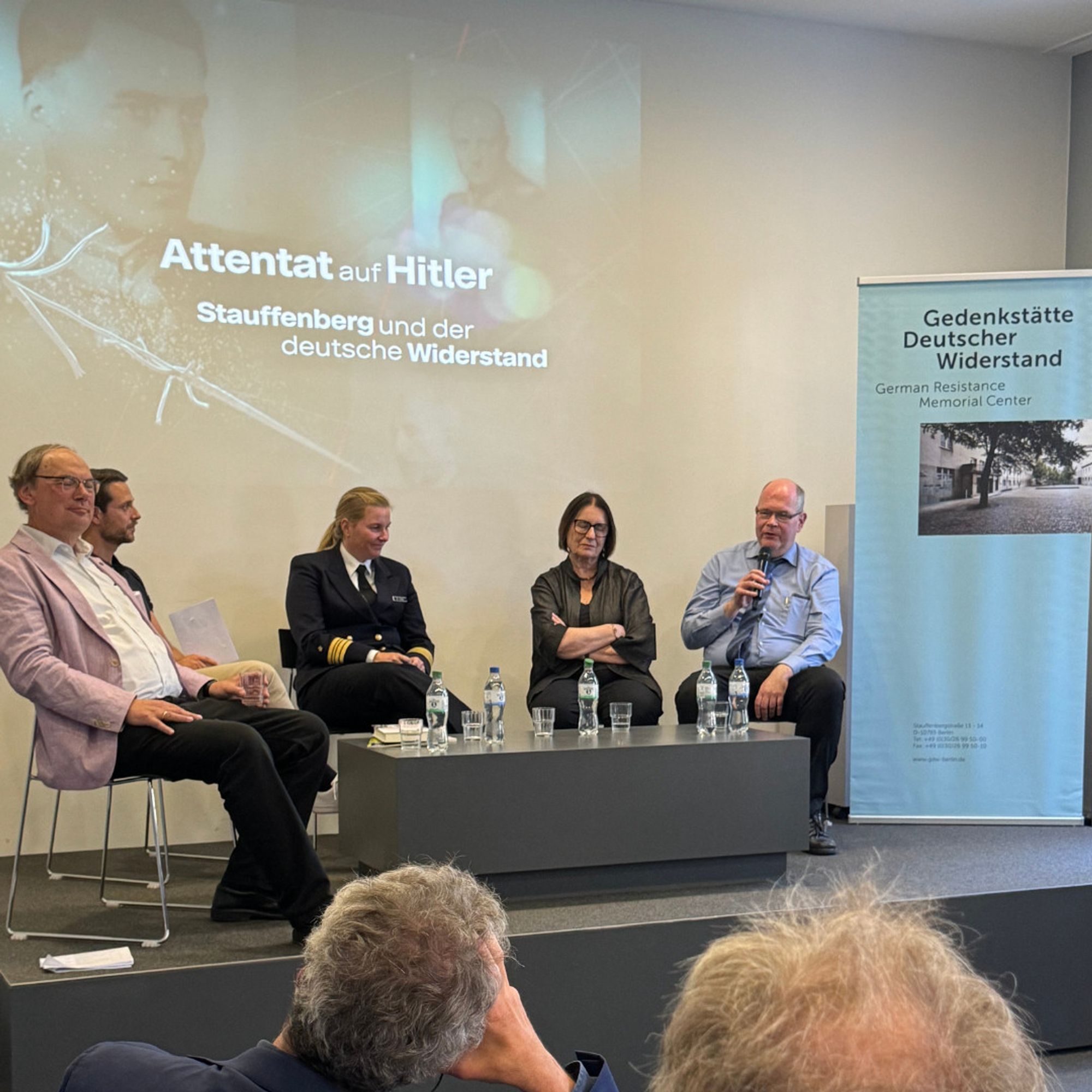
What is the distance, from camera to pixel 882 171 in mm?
5832

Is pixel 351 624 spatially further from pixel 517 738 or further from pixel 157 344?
pixel 157 344

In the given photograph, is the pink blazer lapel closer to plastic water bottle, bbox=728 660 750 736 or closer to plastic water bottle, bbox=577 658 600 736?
plastic water bottle, bbox=577 658 600 736

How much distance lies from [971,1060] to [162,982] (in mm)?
2496

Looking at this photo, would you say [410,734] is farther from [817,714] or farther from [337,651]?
[817,714]

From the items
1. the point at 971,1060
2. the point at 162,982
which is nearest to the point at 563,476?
the point at 162,982

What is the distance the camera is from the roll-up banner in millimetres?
4703

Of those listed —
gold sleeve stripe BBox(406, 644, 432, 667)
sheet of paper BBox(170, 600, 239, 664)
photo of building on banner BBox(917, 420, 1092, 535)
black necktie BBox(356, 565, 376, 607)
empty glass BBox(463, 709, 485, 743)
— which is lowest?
empty glass BBox(463, 709, 485, 743)

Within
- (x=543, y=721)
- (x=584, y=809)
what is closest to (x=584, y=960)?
(x=584, y=809)

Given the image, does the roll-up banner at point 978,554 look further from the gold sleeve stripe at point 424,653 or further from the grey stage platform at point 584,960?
the gold sleeve stripe at point 424,653

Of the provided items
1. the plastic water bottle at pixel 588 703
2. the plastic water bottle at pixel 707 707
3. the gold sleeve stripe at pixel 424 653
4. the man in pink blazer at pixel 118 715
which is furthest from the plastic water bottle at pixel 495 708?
the gold sleeve stripe at pixel 424 653

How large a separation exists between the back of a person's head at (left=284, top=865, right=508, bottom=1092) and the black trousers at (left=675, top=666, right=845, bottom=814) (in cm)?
302

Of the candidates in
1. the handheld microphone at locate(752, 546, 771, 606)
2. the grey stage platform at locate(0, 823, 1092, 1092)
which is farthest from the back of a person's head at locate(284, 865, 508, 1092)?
the handheld microphone at locate(752, 546, 771, 606)

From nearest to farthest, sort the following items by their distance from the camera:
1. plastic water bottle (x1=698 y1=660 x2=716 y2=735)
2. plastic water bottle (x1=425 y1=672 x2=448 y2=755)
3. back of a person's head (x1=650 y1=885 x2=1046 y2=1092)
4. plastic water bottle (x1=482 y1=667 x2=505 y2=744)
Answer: back of a person's head (x1=650 y1=885 x2=1046 y2=1092), plastic water bottle (x1=425 y1=672 x2=448 y2=755), plastic water bottle (x1=482 y1=667 x2=505 y2=744), plastic water bottle (x1=698 y1=660 x2=716 y2=735)

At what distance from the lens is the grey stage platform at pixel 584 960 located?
2.74 m
